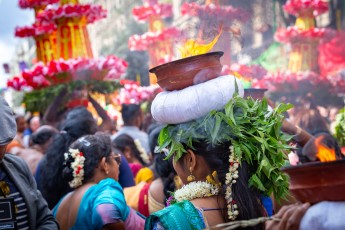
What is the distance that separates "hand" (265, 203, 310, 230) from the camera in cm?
254

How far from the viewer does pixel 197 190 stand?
121 inches

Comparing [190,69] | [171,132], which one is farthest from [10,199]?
[190,69]

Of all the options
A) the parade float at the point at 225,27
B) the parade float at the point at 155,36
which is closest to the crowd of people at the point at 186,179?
the parade float at the point at 225,27

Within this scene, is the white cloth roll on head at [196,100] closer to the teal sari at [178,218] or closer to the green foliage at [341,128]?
the teal sari at [178,218]

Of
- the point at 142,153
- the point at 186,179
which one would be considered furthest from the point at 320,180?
the point at 142,153

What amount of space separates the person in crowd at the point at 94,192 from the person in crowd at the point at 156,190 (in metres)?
0.36

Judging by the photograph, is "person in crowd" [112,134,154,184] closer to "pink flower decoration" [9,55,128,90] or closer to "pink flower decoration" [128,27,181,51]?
"pink flower decoration" [9,55,128,90]

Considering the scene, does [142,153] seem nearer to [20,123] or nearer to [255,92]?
[255,92]

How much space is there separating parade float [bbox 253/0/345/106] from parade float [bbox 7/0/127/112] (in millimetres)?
2351

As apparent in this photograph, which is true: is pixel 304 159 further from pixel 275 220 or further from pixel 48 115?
pixel 48 115

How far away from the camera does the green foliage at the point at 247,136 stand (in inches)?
118

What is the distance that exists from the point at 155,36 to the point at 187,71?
7383mm

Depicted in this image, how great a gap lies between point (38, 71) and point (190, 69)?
553 centimetres

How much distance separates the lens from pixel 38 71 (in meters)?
8.27
